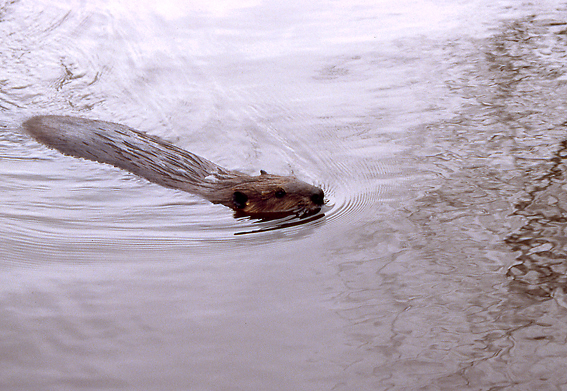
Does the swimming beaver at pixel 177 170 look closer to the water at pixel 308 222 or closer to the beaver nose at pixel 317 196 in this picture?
the beaver nose at pixel 317 196

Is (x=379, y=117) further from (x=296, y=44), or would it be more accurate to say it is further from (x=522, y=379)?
(x=522, y=379)

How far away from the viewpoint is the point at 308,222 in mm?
4926

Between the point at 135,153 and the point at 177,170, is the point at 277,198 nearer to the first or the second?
the point at 177,170

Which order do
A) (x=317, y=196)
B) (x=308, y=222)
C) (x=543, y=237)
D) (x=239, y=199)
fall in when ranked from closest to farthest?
(x=543, y=237) < (x=308, y=222) < (x=317, y=196) < (x=239, y=199)

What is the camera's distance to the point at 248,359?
10.1ft

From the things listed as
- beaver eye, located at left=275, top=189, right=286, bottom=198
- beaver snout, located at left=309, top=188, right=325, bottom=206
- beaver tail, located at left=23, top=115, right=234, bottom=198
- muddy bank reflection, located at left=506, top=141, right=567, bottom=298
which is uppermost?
beaver tail, located at left=23, top=115, right=234, bottom=198

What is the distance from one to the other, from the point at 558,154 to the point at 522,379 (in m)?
3.29

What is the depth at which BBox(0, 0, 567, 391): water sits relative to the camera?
10.2ft

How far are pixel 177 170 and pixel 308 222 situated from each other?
157cm

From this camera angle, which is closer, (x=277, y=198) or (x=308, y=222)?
(x=308, y=222)

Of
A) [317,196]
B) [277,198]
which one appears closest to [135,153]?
[277,198]

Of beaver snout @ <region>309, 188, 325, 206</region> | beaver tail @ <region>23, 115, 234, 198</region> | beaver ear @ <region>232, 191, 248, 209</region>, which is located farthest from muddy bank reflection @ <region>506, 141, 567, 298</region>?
beaver tail @ <region>23, 115, 234, 198</region>

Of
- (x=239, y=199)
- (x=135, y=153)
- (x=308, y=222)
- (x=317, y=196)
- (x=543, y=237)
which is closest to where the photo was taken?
(x=543, y=237)

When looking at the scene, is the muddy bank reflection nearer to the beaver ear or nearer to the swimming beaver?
the swimming beaver
